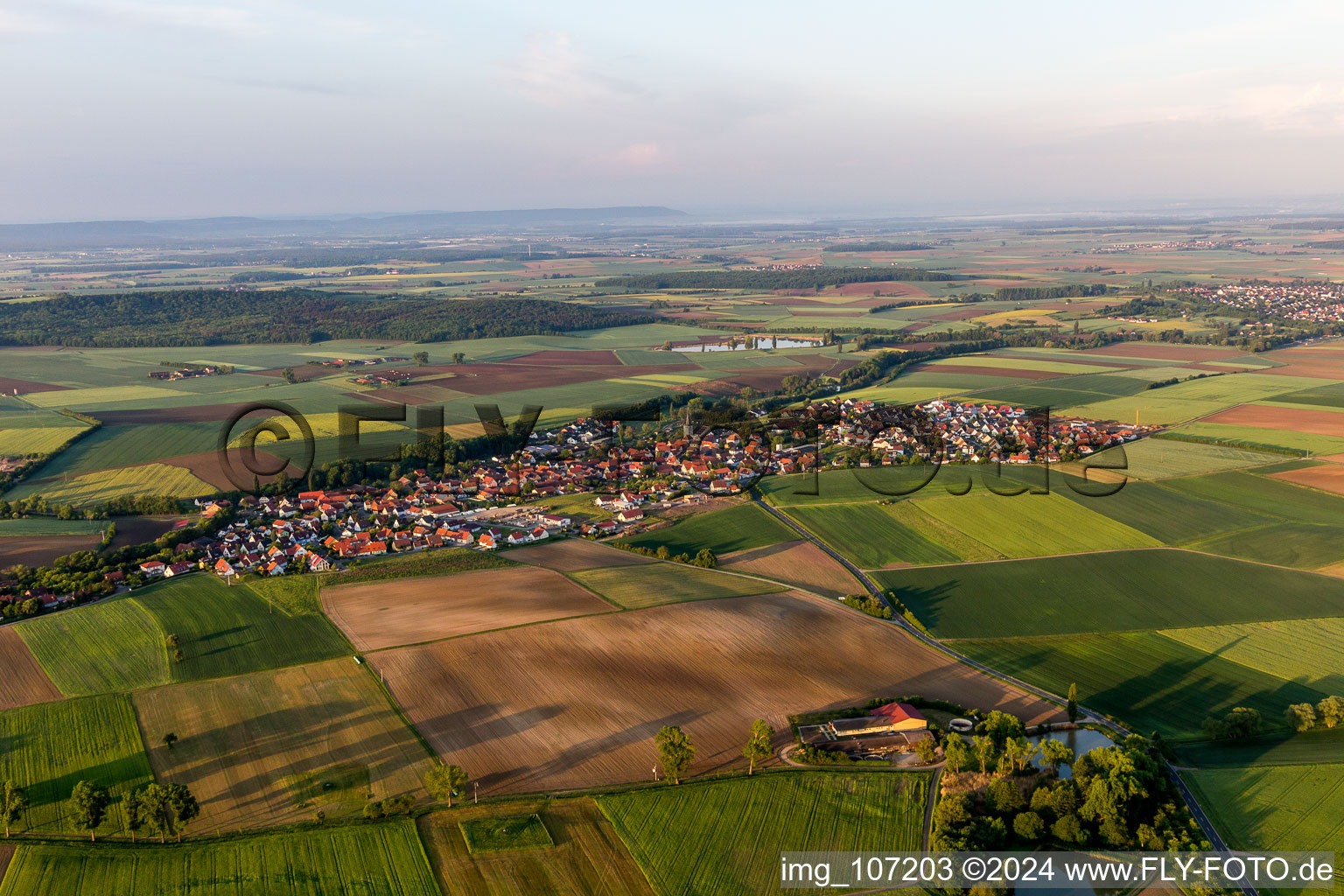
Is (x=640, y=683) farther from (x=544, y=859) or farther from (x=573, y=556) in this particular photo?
(x=573, y=556)

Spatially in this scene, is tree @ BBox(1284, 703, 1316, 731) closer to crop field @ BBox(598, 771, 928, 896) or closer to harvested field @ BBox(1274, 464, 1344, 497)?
crop field @ BBox(598, 771, 928, 896)

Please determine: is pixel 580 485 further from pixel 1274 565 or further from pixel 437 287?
pixel 437 287

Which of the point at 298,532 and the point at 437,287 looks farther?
the point at 437,287

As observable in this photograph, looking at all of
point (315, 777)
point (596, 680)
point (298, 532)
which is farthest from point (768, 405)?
point (315, 777)

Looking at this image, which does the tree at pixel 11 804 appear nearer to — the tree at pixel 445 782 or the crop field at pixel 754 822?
the tree at pixel 445 782

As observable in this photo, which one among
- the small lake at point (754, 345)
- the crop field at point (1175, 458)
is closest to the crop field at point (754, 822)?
the crop field at point (1175, 458)
